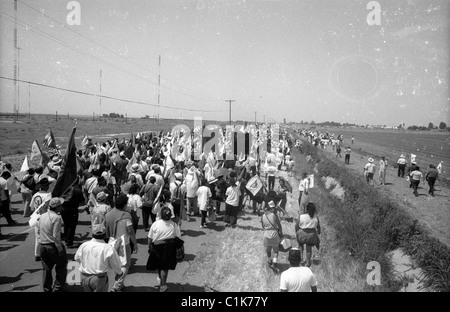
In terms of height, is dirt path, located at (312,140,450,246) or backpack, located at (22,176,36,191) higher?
backpack, located at (22,176,36,191)

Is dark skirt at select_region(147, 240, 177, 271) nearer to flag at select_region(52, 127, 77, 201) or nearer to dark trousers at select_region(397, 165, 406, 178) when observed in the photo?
flag at select_region(52, 127, 77, 201)

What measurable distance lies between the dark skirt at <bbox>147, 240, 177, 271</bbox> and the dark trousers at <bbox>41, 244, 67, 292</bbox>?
143cm

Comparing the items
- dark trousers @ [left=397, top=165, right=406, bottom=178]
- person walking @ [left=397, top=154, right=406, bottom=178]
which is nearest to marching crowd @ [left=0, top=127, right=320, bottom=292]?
person walking @ [left=397, top=154, right=406, bottom=178]

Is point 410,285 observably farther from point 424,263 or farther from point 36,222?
point 36,222

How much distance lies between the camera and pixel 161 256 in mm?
5348

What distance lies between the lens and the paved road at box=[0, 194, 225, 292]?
5652 mm

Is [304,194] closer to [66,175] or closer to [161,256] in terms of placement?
[161,256]

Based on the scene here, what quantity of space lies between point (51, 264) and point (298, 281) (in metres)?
4.02

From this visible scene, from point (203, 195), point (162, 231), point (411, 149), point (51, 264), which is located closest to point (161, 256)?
point (162, 231)

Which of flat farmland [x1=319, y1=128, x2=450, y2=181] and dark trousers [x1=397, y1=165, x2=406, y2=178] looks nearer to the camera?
dark trousers [x1=397, y1=165, x2=406, y2=178]

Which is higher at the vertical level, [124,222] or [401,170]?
[124,222]
